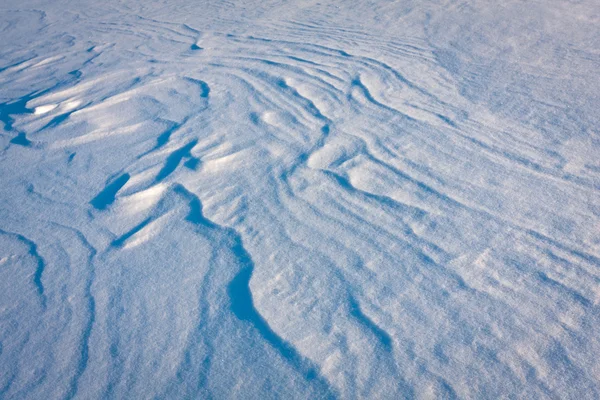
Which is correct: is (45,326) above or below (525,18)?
below

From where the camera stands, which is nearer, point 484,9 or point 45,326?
point 45,326

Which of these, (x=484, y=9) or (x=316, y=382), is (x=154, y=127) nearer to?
(x=316, y=382)

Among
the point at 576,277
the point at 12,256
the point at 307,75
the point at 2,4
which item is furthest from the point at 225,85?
the point at 2,4

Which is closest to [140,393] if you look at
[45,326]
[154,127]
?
[45,326]

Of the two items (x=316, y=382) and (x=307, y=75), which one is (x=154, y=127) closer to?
(x=307, y=75)

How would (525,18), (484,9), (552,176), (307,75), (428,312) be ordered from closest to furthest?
(428,312) < (552,176) < (307,75) < (525,18) < (484,9)

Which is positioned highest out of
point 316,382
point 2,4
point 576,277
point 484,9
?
point 484,9

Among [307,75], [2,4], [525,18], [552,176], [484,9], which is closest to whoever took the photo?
[552,176]
